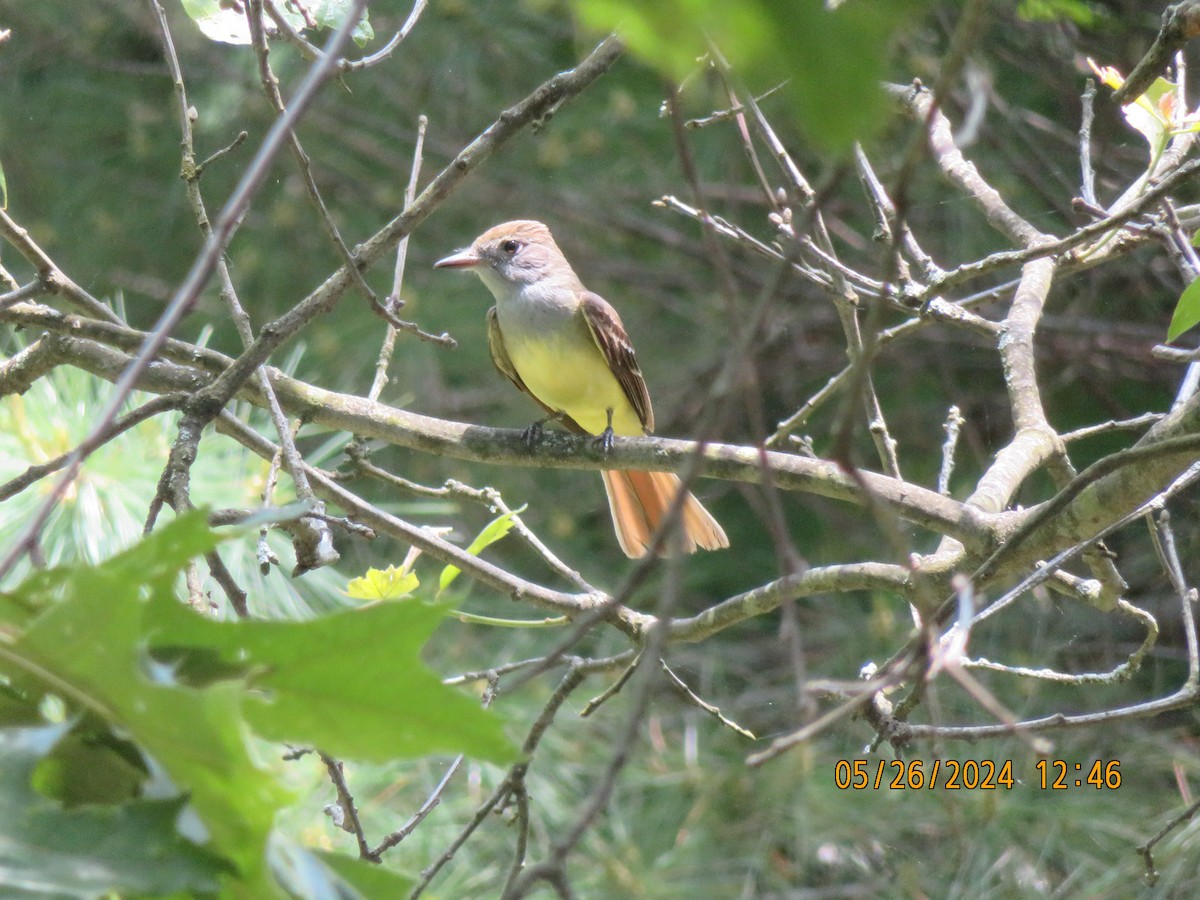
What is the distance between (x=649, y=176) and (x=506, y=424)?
4.24 feet

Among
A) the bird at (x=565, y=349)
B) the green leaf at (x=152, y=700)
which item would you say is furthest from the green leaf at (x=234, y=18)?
the bird at (x=565, y=349)

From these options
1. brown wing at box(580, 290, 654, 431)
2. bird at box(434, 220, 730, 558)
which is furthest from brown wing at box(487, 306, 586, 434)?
brown wing at box(580, 290, 654, 431)

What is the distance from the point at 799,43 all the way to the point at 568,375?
10.5 feet

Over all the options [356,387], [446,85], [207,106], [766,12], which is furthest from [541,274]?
[766,12]

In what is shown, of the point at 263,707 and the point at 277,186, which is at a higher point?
the point at 277,186

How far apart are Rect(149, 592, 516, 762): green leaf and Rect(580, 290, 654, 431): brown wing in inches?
118

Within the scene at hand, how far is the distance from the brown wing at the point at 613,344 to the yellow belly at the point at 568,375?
2 cm

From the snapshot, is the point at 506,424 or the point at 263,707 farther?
the point at 506,424

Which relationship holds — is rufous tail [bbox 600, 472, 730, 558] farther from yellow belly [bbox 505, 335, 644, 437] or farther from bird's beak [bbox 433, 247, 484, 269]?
bird's beak [bbox 433, 247, 484, 269]

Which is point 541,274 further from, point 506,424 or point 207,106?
point 207,106

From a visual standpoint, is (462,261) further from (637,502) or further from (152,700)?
(152,700)

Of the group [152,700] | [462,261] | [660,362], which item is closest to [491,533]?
[152,700]

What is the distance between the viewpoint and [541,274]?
3.87 meters

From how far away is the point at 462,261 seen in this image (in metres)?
3.85
